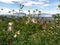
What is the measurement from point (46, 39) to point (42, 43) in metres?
0.31

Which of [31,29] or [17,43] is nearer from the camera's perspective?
[17,43]

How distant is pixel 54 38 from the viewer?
432 cm

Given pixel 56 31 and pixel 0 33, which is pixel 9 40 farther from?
pixel 56 31

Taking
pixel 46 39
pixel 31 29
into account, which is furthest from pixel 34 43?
pixel 31 29

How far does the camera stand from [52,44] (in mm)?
3953


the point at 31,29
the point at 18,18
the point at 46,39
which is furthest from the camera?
the point at 18,18

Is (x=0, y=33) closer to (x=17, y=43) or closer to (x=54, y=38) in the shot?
(x=17, y=43)

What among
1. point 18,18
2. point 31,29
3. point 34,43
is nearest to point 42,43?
point 34,43

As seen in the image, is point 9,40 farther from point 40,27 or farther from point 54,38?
point 40,27

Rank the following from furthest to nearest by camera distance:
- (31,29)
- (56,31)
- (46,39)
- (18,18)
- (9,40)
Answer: (18,18) → (31,29) → (56,31) → (46,39) → (9,40)

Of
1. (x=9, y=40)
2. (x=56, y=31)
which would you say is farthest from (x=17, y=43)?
(x=56, y=31)

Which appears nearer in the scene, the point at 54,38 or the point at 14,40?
the point at 14,40

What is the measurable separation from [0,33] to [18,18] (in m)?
2.11

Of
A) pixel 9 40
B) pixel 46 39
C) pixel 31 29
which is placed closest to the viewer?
pixel 9 40
